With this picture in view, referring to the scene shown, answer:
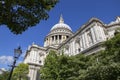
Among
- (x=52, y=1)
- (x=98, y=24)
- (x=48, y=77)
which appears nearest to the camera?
(x=52, y=1)

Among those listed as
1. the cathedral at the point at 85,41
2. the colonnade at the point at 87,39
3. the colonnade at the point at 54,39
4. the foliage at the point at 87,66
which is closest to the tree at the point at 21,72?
the cathedral at the point at 85,41

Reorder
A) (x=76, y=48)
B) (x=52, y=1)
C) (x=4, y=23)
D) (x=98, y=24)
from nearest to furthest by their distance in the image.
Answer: (x=4, y=23) < (x=52, y=1) < (x=98, y=24) < (x=76, y=48)

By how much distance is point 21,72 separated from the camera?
1731 inches

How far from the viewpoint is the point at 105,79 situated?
1471 centimetres

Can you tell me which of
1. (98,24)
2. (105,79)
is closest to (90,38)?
(98,24)

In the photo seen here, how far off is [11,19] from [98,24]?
30.7m

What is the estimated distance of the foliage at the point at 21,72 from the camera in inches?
1651

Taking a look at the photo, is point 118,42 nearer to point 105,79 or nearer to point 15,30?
point 105,79

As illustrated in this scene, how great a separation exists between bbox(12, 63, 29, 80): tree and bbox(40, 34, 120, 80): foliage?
70.6ft

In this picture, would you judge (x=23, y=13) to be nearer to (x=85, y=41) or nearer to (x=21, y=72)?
(x=85, y=41)

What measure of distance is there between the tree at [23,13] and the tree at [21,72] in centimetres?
3552

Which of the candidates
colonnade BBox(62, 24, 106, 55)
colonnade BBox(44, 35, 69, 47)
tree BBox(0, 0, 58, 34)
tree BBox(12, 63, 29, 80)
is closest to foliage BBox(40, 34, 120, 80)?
tree BBox(0, 0, 58, 34)

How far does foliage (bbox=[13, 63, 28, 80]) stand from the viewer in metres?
41.9

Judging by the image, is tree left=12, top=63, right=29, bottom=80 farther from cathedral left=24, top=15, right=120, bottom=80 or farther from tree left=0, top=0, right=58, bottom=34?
tree left=0, top=0, right=58, bottom=34
